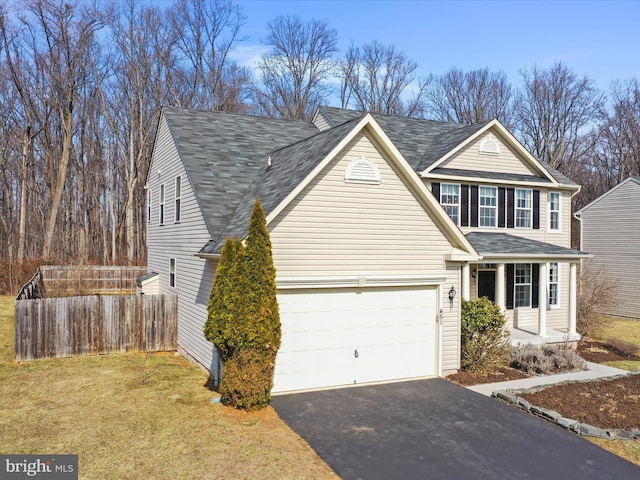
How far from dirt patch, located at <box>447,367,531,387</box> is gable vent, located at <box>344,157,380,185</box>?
5.05m

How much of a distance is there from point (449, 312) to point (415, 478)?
6.05 metres

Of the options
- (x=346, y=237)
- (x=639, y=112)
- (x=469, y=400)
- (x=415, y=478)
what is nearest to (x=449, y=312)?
(x=469, y=400)

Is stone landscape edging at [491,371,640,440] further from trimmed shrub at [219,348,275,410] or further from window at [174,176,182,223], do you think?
window at [174,176,182,223]

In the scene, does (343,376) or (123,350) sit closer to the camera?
(343,376)

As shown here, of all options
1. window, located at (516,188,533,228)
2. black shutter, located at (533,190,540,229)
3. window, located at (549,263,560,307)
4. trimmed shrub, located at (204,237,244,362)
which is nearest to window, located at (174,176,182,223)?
trimmed shrub, located at (204,237,244,362)

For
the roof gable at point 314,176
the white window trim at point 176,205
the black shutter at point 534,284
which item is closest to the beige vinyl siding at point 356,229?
the roof gable at point 314,176

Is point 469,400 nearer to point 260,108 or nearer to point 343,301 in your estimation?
point 343,301

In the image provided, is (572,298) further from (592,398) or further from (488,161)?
(592,398)

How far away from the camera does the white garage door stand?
419 inches

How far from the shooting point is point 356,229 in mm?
11109

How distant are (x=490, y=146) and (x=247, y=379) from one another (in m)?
13.0

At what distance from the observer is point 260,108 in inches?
1688

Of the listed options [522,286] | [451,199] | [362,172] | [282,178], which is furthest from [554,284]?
[282,178]

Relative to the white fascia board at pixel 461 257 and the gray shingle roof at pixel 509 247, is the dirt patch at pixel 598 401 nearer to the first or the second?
the white fascia board at pixel 461 257
